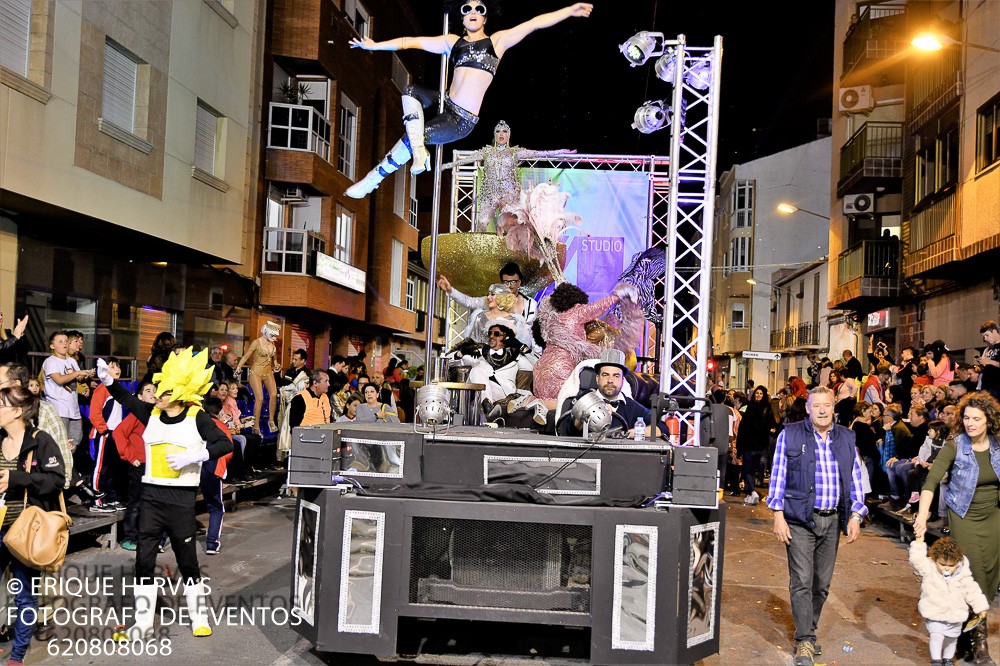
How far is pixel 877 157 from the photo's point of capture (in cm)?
2408

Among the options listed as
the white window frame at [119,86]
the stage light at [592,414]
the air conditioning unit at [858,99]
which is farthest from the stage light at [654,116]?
the air conditioning unit at [858,99]

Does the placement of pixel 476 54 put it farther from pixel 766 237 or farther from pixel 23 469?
pixel 766 237

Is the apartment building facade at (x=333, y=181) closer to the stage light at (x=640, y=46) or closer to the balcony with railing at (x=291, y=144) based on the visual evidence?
the balcony with railing at (x=291, y=144)

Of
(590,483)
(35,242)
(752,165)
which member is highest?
(752,165)

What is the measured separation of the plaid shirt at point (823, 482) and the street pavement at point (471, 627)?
1.04m

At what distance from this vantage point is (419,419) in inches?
244

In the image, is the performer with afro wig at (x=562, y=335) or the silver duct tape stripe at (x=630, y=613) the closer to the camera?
the silver duct tape stripe at (x=630, y=613)

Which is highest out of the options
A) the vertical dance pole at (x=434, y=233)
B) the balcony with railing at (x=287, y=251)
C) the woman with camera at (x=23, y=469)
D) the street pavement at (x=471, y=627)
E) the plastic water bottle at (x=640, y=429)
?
the balcony with railing at (x=287, y=251)

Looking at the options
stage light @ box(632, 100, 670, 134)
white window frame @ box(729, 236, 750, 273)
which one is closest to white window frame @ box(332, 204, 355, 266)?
stage light @ box(632, 100, 670, 134)

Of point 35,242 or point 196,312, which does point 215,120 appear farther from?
point 35,242

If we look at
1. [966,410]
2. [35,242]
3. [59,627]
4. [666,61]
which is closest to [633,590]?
[966,410]

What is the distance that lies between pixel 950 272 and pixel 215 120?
606 inches

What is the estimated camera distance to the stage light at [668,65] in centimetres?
944

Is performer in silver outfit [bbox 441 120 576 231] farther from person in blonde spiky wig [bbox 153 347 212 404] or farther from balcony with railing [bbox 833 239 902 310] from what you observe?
balcony with railing [bbox 833 239 902 310]
